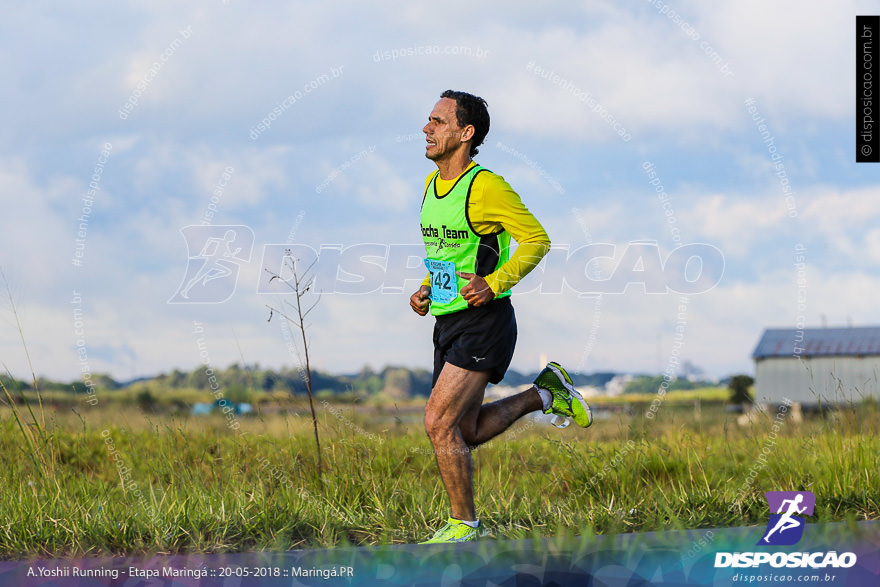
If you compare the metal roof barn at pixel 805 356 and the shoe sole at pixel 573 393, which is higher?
the shoe sole at pixel 573 393

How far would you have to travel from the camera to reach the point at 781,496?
17.6ft

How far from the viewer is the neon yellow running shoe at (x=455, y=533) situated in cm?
468

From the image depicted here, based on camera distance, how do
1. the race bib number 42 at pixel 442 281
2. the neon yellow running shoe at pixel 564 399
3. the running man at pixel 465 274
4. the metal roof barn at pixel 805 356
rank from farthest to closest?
the metal roof barn at pixel 805 356
the neon yellow running shoe at pixel 564 399
the race bib number 42 at pixel 442 281
the running man at pixel 465 274

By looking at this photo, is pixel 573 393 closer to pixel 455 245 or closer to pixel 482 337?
pixel 482 337

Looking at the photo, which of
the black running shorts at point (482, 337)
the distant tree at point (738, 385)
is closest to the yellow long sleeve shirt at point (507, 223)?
the black running shorts at point (482, 337)

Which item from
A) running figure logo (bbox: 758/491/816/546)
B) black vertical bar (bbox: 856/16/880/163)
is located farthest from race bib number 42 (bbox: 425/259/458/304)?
black vertical bar (bbox: 856/16/880/163)

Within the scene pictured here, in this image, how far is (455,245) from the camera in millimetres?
4754

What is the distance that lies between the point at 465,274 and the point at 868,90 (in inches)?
188

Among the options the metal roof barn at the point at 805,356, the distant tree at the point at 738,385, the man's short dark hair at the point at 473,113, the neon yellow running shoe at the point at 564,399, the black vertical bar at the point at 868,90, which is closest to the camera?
the man's short dark hair at the point at 473,113

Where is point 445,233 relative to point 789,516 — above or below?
above

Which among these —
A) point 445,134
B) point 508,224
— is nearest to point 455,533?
point 508,224

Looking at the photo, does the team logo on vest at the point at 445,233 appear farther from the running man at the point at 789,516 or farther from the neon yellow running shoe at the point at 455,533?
the running man at the point at 789,516

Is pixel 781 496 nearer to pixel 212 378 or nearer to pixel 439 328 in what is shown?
pixel 439 328

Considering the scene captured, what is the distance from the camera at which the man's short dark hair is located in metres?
4.89
